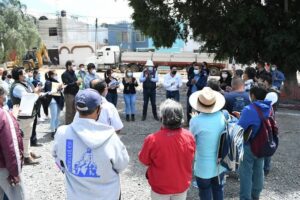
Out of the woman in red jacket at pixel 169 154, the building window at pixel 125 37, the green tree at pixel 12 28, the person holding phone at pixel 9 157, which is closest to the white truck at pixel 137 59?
the green tree at pixel 12 28

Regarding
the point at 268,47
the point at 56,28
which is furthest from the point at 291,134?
the point at 56,28

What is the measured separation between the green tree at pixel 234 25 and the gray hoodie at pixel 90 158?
38.6 feet

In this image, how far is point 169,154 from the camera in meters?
3.54

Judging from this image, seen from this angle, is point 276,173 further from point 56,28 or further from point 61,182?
point 56,28

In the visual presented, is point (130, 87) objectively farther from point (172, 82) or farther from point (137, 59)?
point (137, 59)

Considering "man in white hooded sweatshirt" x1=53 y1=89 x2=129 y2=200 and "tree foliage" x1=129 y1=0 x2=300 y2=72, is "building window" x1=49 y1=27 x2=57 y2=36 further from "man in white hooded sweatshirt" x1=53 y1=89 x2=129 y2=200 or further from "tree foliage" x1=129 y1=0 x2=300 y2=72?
"man in white hooded sweatshirt" x1=53 y1=89 x2=129 y2=200

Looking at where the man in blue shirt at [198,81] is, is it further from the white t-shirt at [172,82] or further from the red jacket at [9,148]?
the red jacket at [9,148]

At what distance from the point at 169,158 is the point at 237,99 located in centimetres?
232

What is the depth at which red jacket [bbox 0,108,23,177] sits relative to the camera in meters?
3.59

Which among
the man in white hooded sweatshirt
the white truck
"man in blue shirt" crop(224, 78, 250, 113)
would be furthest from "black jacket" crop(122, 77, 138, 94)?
the white truck

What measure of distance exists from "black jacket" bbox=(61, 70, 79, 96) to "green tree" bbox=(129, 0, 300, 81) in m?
6.83

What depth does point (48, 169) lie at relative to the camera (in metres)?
6.80

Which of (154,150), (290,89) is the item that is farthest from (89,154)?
(290,89)

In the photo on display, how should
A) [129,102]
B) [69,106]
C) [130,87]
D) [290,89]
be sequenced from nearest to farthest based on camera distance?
[69,106] < [130,87] < [129,102] < [290,89]
